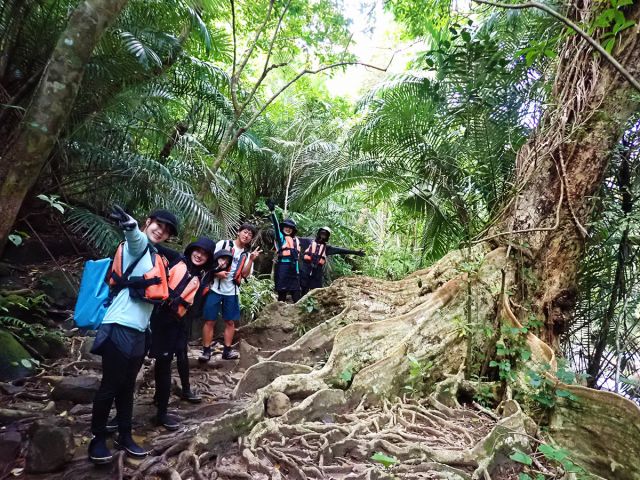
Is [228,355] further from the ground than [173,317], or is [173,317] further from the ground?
[173,317]

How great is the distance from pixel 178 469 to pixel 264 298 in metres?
4.86

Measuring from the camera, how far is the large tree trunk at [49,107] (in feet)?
10.3

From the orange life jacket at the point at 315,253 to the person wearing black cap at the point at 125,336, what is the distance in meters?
4.12

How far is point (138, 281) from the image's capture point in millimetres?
2801

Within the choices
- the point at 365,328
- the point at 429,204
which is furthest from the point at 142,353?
the point at 429,204

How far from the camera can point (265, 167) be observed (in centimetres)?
1017

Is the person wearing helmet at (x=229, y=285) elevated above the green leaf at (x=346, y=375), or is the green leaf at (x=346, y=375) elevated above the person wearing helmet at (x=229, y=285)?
the person wearing helmet at (x=229, y=285)

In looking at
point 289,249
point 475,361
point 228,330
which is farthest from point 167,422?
point 289,249

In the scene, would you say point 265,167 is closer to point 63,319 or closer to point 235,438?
point 63,319

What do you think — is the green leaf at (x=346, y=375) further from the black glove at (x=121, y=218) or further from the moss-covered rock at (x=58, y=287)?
the moss-covered rock at (x=58, y=287)

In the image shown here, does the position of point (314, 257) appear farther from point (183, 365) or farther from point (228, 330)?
point (183, 365)

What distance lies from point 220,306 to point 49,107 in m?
2.82

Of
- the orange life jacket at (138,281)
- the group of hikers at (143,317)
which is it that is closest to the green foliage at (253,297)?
the group of hikers at (143,317)

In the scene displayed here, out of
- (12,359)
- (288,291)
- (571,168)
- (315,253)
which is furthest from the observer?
(288,291)
